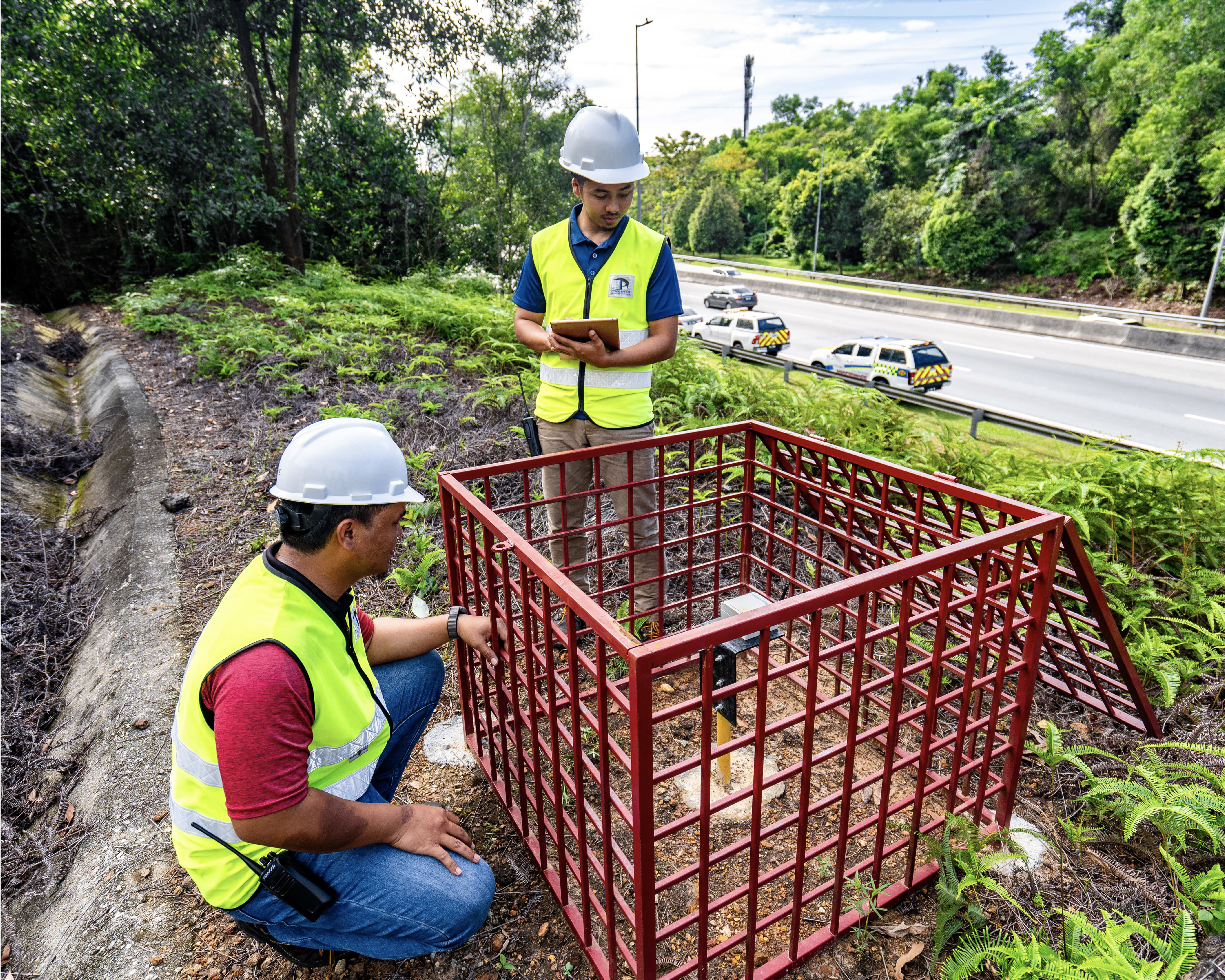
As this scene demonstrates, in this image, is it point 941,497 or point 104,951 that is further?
point 941,497

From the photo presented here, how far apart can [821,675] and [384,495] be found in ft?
8.25

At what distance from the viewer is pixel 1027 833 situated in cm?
230

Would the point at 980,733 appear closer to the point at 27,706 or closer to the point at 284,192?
the point at 27,706

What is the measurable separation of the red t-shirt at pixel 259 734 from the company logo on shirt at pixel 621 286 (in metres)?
2.02

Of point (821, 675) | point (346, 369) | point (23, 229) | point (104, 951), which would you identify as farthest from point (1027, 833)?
point (23, 229)

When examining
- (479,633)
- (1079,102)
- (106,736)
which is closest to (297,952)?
(479,633)

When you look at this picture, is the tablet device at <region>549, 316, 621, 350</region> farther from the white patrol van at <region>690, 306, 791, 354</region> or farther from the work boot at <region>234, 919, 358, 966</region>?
the white patrol van at <region>690, 306, 791, 354</region>

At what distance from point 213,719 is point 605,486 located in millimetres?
2078

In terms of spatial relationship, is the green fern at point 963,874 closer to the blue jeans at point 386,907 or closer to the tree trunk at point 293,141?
the blue jeans at point 386,907

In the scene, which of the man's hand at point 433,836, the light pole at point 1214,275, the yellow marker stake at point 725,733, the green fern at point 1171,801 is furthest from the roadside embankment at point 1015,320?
the man's hand at point 433,836

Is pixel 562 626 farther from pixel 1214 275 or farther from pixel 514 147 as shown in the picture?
pixel 1214 275

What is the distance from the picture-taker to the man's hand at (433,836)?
5.89 feet

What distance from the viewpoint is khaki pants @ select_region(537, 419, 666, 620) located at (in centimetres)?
Result: 307

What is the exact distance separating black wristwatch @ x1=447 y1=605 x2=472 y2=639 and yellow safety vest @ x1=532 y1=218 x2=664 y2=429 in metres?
1.14
